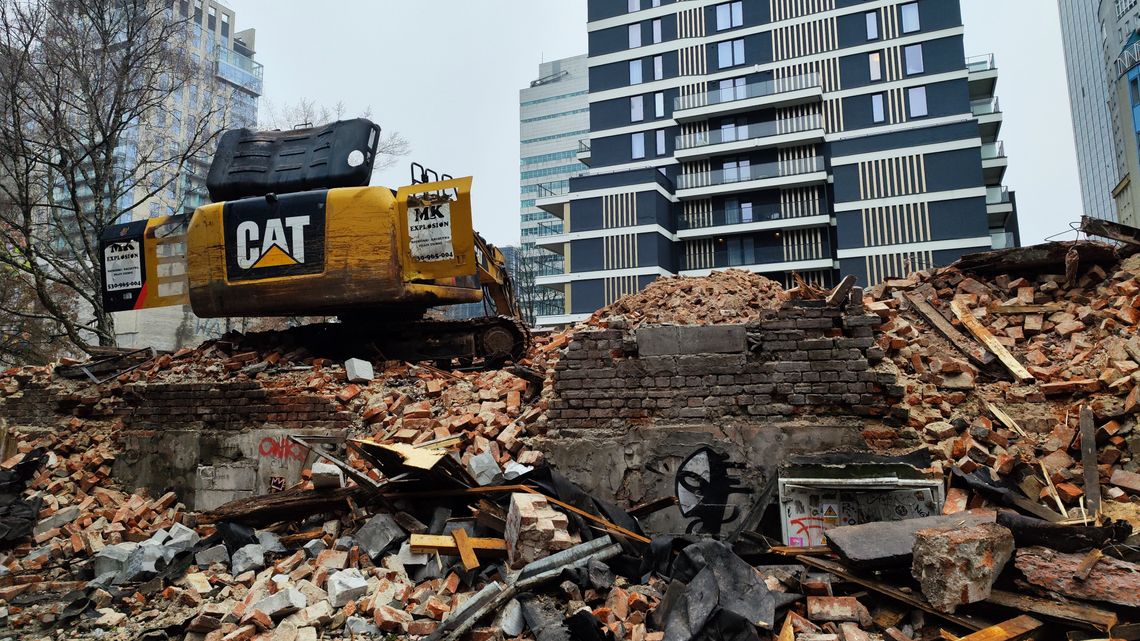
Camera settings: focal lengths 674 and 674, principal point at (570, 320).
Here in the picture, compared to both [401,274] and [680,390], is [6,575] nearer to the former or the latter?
[401,274]

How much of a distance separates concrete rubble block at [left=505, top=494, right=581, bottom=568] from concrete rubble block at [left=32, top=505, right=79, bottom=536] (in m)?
5.48

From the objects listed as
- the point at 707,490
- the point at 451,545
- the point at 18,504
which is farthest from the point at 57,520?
the point at 707,490

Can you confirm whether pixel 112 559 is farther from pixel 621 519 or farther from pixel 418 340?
pixel 621 519

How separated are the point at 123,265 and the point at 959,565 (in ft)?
35.5

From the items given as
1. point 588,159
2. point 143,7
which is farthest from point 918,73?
point 143,7

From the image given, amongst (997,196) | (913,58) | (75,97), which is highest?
(913,58)

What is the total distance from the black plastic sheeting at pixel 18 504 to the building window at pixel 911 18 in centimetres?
3471

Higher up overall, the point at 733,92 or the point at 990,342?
the point at 733,92

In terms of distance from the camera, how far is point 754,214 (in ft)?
109

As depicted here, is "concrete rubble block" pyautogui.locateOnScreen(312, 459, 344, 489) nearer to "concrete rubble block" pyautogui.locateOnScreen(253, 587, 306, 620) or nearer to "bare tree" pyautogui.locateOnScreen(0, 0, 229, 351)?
"concrete rubble block" pyautogui.locateOnScreen(253, 587, 306, 620)

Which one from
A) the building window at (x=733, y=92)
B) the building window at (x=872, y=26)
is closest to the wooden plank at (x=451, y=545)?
the building window at (x=733, y=92)

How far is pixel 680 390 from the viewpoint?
6.17 metres

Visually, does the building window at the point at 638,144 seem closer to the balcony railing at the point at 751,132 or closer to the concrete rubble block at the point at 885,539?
the balcony railing at the point at 751,132

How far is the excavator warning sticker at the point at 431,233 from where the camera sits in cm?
834
